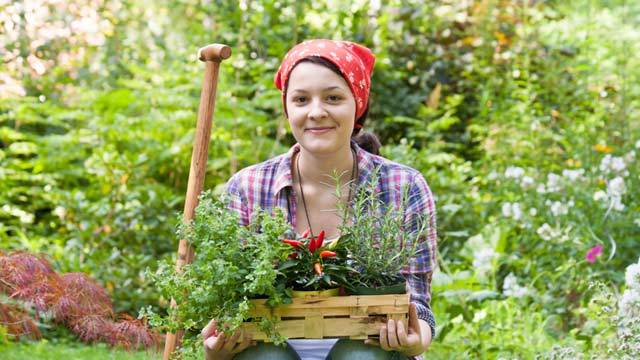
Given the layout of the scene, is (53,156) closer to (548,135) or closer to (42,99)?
(42,99)

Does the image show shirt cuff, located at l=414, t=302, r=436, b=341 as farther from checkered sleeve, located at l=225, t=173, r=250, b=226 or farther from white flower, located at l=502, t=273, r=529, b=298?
white flower, located at l=502, t=273, r=529, b=298

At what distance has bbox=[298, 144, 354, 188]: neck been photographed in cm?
258

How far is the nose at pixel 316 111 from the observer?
2.39 m

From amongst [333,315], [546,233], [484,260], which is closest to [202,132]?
[333,315]

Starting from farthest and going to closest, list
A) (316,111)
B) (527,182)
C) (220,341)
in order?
1. (527,182)
2. (316,111)
3. (220,341)

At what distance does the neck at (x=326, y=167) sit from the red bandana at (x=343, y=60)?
0.14 m

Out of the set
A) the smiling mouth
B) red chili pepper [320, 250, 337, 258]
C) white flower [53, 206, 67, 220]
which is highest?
the smiling mouth

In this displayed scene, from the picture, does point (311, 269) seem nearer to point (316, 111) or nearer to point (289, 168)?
point (316, 111)

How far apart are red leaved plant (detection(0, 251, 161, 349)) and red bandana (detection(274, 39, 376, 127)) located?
3.01ft

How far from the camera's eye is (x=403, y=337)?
82.0 inches

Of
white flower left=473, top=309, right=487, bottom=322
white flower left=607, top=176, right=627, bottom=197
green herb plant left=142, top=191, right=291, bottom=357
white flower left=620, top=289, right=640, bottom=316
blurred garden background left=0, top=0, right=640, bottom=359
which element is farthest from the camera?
white flower left=607, top=176, right=627, bottom=197

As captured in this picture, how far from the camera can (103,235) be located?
15.4 ft

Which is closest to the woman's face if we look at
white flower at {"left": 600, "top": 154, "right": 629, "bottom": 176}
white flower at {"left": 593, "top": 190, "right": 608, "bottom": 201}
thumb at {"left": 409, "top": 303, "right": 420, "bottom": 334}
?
thumb at {"left": 409, "top": 303, "right": 420, "bottom": 334}

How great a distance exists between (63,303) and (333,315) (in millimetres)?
1138
